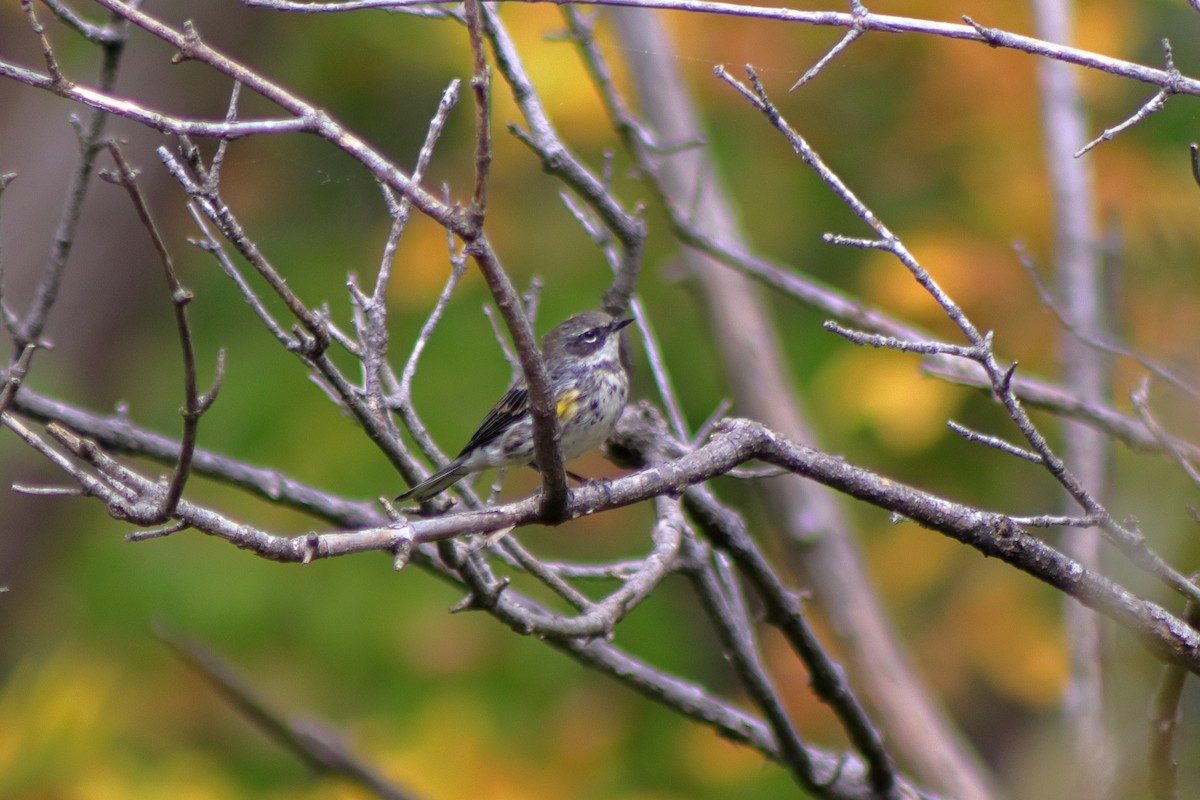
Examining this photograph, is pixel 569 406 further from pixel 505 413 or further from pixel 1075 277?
pixel 1075 277

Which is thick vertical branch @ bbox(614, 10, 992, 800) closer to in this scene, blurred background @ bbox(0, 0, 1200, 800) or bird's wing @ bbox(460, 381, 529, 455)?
blurred background @ bbox(0, 0, 1200, 800)

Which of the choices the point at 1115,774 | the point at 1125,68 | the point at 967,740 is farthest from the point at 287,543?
the point at 967,740

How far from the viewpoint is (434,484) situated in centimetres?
342

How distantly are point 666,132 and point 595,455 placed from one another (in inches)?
74.5

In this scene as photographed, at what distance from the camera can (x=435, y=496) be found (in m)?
3.57

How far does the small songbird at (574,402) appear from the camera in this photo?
4352 millimetres

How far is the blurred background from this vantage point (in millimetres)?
5723

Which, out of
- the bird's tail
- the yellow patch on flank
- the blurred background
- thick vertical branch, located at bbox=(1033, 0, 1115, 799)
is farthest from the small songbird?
thick vertical branch, located at bbox=(1033, 0, 1115, 799)

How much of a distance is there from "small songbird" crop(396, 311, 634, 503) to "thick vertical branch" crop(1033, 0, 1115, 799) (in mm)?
1715

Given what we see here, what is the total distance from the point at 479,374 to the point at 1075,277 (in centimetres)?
286

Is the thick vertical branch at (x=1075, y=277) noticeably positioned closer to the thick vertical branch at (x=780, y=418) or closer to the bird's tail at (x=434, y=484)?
the thick vertical branch at (x=780, y=418)

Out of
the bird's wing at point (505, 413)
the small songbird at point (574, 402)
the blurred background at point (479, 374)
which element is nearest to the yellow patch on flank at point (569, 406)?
the small songbird at point (574, 402)

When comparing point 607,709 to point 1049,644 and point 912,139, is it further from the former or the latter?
point 912,139

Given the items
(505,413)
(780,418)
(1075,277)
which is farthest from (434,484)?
(1075,277)
